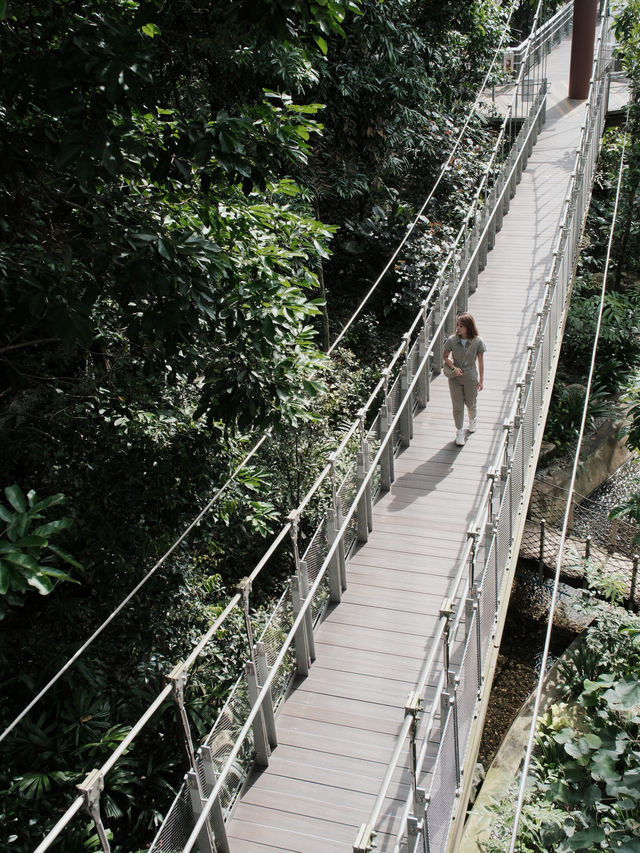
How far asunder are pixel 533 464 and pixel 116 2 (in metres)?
5.02

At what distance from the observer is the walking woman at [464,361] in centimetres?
655

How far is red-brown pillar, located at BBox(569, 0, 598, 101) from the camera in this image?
1307 cm

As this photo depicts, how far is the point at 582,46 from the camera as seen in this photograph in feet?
44.3

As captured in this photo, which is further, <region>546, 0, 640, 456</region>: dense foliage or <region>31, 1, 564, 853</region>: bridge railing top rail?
<region>546, 0, 640, 456</region>: dense foliage

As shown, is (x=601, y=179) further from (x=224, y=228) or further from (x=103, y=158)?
(x=103, y=158)

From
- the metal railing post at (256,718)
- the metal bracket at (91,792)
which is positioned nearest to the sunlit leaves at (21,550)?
the metal bracket at (91,792)

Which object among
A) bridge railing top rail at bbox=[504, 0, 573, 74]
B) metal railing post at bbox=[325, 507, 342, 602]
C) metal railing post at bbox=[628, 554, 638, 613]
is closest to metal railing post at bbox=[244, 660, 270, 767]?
metal railing post at bbox=[325, 507, 342, 602]

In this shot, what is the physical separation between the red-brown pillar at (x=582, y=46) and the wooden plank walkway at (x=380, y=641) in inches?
282

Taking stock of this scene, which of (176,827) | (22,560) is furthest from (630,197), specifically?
(22,560)

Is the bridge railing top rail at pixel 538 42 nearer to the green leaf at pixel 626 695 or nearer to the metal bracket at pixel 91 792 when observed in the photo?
the green leaf at pixel 626 695

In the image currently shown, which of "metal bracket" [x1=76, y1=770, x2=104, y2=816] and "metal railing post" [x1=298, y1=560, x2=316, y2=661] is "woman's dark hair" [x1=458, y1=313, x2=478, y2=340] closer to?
"metal railing post" [x1=298, y1=560, x2=316, y2=661]

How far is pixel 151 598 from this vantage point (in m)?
6.32

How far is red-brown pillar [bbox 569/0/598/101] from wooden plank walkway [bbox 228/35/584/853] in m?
7.16

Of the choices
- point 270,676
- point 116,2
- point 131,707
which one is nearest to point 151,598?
point 131,707
